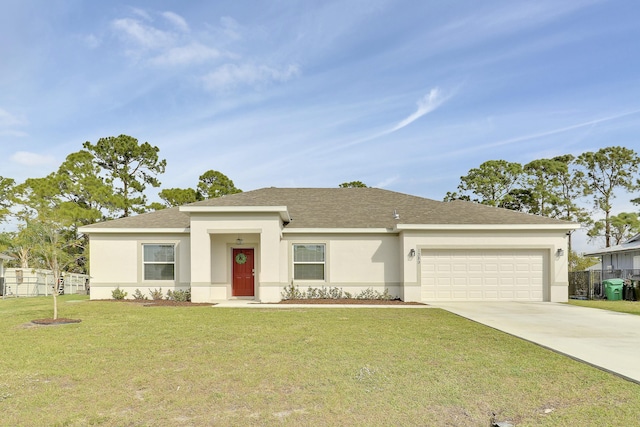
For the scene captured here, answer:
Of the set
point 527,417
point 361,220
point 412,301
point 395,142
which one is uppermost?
point 395,142

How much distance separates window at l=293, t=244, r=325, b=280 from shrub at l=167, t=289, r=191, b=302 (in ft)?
15.0

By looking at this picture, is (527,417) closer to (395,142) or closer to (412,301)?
(412,301)

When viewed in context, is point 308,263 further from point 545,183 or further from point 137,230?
point 545,183

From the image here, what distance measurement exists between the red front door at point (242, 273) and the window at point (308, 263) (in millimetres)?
2064

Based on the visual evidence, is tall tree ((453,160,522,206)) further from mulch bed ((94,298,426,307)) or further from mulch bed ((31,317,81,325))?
mulch bed ((31,317,81,325))

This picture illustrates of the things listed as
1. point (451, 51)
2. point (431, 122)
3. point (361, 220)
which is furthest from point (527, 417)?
point (431, 122)

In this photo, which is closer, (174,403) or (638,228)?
(174,403)

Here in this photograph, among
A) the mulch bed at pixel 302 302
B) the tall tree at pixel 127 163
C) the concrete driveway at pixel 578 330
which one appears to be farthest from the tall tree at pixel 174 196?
the concrete driveway at pixel 578 330

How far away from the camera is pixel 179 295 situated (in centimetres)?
1742

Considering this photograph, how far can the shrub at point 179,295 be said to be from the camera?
17.4 m

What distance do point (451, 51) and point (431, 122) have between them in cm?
471

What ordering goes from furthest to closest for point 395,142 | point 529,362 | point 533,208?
point 533,208 < point 395,142 < point 529,362

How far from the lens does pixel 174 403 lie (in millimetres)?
4895

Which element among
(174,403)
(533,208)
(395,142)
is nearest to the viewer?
(174,403)
